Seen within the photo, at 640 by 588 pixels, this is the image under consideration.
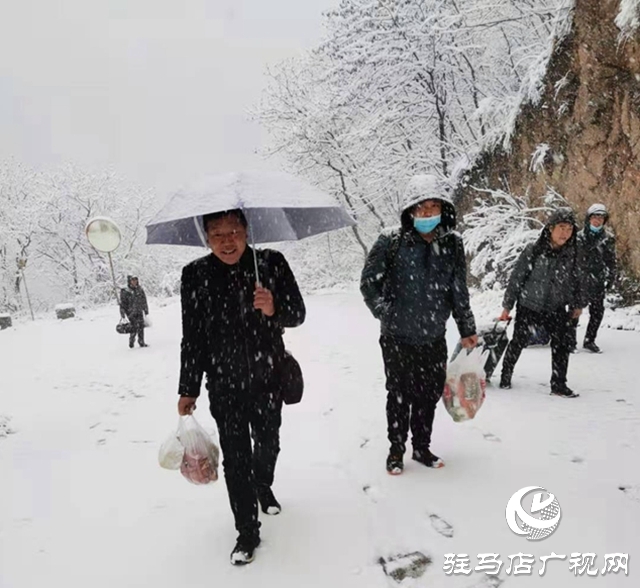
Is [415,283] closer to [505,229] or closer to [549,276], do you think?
[549,276]

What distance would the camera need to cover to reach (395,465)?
10.7 ft

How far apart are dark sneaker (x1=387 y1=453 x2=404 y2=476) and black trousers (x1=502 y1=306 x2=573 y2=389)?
80.8 inches

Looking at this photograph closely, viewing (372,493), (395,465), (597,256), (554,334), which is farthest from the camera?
(597,256)

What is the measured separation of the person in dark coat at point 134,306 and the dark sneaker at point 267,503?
8530mm

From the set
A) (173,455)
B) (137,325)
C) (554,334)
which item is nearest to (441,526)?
(173,455)

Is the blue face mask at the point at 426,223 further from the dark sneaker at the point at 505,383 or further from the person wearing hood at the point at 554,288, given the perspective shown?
the dark sneaker at the point at 505,383

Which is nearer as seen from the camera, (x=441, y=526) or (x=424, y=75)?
(x=441, y=526)

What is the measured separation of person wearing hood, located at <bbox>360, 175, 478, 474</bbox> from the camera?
2996mm

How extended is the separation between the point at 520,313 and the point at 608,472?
1736mm

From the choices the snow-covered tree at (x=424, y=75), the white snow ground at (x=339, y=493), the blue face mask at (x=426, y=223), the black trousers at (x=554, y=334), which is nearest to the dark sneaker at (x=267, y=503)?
the white snow ground at (x=339, y=493)

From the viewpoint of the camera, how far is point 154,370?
830 cm

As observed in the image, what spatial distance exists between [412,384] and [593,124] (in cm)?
735

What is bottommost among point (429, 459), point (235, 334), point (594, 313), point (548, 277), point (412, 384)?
point (429, 459)

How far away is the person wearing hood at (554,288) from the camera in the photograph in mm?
4184
